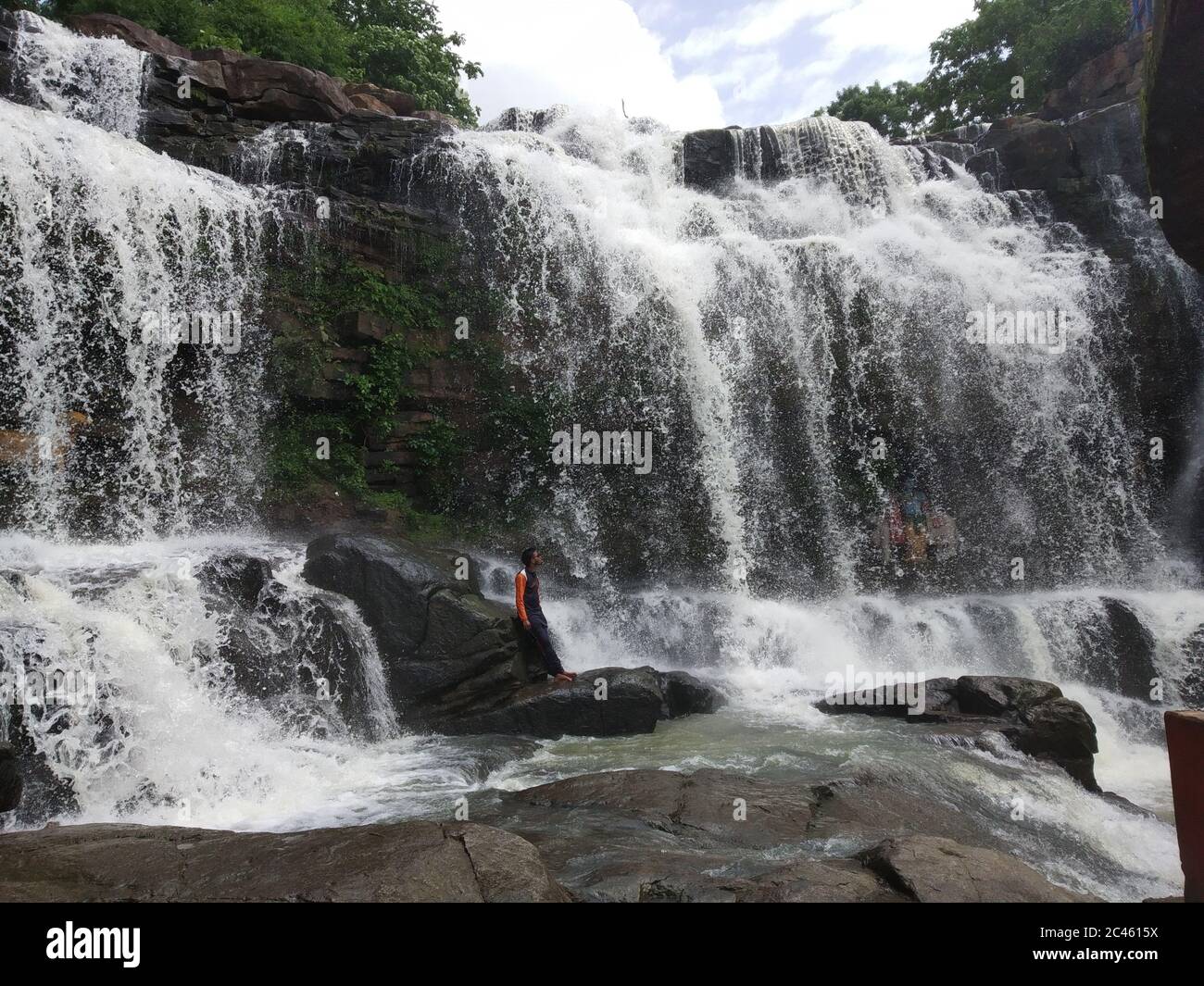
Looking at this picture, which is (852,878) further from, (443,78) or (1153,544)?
(443,78)

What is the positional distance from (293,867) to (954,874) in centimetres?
299

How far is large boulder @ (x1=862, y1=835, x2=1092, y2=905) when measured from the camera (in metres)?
3.58

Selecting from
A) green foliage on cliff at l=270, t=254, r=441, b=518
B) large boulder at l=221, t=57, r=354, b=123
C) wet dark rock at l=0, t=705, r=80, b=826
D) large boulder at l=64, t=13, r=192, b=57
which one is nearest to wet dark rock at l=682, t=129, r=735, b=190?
large boulder at l=221, t=57, r=354, b=123

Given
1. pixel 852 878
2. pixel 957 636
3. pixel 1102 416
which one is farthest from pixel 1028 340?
pixel 852 878

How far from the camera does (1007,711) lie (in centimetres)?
803

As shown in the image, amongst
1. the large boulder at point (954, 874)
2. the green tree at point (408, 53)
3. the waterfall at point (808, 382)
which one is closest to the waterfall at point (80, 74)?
the waterfall at point (808, 382)

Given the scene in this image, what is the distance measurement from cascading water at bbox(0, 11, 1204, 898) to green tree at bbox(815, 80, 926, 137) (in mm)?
11779

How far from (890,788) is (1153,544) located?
10.6 meters

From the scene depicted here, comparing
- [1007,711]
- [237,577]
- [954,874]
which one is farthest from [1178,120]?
[237,577]

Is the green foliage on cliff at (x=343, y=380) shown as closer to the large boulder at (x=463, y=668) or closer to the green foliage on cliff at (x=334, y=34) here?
the large boulder at (x=463, y=668)

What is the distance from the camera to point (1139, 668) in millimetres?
10773

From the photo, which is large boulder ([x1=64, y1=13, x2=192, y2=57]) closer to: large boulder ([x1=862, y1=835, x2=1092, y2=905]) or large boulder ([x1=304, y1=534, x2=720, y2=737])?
large boulder ([x1=304, y1=534, x2=720, y2=737])

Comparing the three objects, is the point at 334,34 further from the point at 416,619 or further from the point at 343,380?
the point at 416,619
